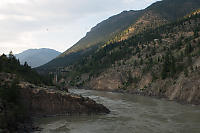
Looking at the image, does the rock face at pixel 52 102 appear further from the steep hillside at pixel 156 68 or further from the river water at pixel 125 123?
the steep hillside at pixel 156 68

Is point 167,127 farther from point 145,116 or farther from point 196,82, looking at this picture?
point 196,82

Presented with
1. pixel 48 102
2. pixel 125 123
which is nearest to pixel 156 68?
pixel 125 123

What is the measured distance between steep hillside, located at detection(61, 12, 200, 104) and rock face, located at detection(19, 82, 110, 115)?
26576 millimetres

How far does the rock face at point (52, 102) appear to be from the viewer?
3422cm

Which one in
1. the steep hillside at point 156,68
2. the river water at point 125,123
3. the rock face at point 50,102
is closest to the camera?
the river water at point 125,123

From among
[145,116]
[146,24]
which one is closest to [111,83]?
[145,116]

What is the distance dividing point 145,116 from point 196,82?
2246cm

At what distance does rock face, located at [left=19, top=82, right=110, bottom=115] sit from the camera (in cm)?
3422

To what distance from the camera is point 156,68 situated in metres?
80.9

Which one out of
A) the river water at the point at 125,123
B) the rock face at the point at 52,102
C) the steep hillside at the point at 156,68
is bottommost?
the river water at the point at 125,123

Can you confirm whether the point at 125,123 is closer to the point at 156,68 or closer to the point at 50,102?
the point at 50,102

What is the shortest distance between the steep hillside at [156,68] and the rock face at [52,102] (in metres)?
26.6

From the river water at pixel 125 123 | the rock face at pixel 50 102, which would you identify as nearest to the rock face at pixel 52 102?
the rock face at pixel 50 102

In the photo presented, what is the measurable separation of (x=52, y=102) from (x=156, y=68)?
5432 cm
